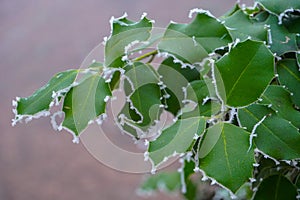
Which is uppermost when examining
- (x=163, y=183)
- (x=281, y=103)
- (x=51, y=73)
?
(x=281, y=103)

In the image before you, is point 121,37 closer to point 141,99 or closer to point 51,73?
point 141,99

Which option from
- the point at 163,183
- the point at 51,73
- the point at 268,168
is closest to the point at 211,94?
the point at 268,168

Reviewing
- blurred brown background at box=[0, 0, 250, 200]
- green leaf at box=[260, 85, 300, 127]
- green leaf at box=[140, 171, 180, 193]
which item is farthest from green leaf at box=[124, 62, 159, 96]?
blurred brown background at box=[0, 0, 250, 200]

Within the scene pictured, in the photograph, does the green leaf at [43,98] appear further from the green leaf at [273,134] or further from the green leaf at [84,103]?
the green leaf at [273,134]

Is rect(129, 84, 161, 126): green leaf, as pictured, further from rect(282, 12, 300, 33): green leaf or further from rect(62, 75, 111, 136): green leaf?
rect(282, 12, 300, 33): green leaf

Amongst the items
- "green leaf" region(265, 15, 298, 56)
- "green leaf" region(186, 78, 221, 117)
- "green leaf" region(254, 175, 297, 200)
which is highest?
"green leaf" region(265, 15, 298, 56)
